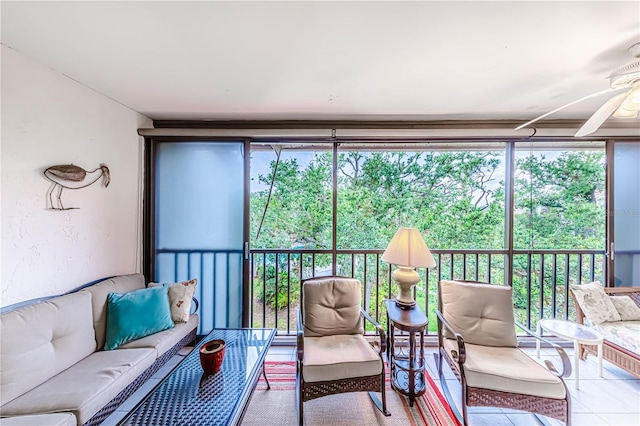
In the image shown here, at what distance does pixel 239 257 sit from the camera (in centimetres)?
279

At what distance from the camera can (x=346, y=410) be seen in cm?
181

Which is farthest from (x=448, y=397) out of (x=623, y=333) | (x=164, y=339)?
(x=164, y=339)

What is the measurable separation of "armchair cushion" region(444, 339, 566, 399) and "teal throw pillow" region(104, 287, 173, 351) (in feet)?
8.19

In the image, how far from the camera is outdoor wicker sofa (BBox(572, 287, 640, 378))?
1.96 m

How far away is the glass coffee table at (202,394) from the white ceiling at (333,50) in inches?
83.2

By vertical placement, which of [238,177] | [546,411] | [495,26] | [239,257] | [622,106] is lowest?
[546,411]

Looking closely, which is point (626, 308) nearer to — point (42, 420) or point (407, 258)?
point (407, 258)

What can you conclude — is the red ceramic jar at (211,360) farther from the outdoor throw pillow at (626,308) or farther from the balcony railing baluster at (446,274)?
the outdoor throw pillow at (626,308)

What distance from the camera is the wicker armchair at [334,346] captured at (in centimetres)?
169

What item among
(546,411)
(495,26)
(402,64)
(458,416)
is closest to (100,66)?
(402,64)

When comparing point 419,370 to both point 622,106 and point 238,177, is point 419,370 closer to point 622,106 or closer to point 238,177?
point 622,106

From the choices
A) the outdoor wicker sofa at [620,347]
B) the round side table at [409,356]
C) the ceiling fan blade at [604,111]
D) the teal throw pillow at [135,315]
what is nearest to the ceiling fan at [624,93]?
the ceiling fan blade at [604,111]

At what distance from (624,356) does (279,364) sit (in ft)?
9.71

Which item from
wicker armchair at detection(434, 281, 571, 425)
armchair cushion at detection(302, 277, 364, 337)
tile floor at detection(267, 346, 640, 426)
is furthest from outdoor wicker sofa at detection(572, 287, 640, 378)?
armchair cushion at detection(302, 277, 364, 337)
